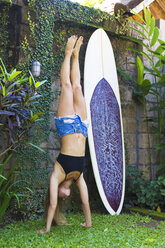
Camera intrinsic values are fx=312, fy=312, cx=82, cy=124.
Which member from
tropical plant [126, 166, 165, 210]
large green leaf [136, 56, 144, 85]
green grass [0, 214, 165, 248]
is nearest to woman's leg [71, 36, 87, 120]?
green grass [0, 214, 165, 248]

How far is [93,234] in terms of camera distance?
2670 millimetres

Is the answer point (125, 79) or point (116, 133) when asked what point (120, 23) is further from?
point (116, 133)

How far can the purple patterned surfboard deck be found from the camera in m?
3.62

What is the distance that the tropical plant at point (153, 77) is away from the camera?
4.07m

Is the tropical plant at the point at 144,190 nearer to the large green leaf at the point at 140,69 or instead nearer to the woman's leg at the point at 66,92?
the large green leaf at the point at 140,69

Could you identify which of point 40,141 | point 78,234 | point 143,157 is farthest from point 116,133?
point 78,234

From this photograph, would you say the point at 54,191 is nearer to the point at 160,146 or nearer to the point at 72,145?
the point at 72,145

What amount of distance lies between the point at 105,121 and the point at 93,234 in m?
1.56

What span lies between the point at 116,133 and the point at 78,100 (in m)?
1.11

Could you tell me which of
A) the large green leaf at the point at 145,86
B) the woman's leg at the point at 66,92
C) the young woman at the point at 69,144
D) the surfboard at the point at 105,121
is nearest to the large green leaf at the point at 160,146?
the surfboard at the point at 105,121

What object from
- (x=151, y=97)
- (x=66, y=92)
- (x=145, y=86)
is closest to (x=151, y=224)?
(x=66, y=92)

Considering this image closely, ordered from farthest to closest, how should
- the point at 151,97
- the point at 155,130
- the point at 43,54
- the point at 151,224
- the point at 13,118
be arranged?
the point at 151,97 < the point at 155,130 < the point at 43,54 < the point at 151,224 < the point at 13,118

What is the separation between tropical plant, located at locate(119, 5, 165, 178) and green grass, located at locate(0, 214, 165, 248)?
1169 mm

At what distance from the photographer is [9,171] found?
10.3 ft
